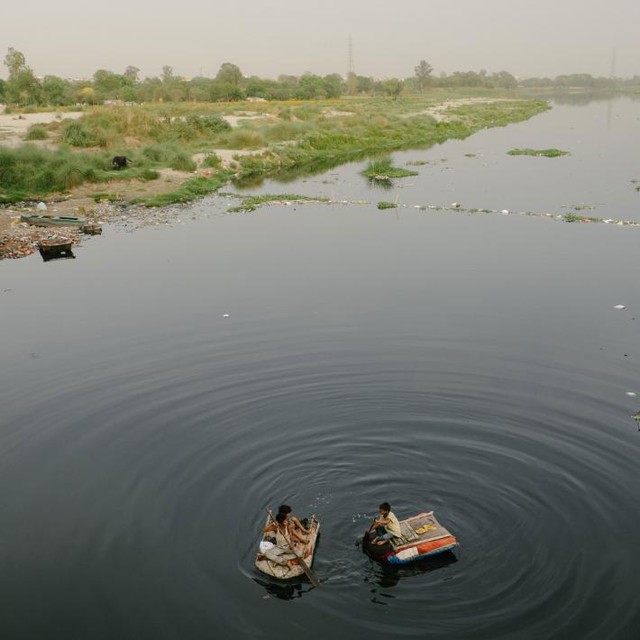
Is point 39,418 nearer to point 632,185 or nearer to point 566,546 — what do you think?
point 566,546

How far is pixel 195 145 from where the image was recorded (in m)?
66.3

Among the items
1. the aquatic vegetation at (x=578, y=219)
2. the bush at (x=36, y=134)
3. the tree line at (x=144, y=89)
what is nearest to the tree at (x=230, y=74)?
the tree line at (x=144, y=89)

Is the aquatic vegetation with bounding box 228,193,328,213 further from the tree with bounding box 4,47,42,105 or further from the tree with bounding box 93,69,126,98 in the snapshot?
the tree with bounding box 93,69,126,98

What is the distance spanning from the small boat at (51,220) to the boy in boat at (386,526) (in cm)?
2954

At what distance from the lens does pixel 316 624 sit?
11242mm

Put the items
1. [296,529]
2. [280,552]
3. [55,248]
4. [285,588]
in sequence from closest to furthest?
[285,588], [280,552], [296,529], [55,248]

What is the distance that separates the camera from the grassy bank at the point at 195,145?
46375 mm

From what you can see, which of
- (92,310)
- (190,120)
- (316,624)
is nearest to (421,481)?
(316,624)

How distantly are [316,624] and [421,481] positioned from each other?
444 cm

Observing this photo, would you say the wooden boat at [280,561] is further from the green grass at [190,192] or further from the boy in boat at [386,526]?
the green grass at [190,192]

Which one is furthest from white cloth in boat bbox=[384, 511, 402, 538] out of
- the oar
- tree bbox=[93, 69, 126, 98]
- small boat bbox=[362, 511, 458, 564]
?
tree bbox=[93, 69, 126, 98]

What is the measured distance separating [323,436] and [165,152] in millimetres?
44678

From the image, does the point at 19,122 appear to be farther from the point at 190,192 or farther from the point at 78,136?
the point at 190,192

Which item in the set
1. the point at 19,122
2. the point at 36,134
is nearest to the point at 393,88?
the point at 19,122
